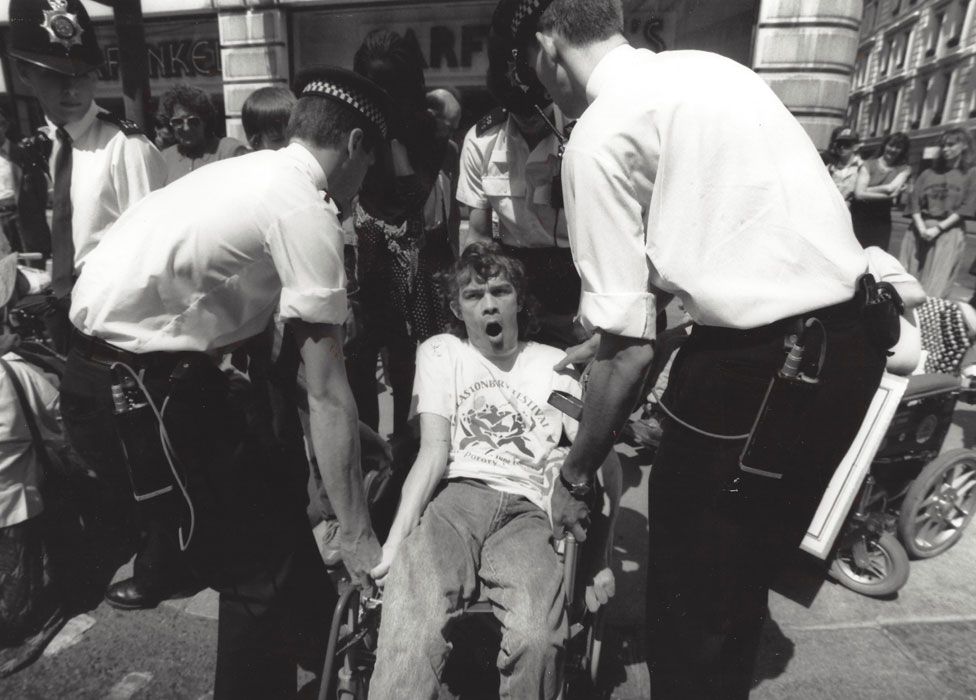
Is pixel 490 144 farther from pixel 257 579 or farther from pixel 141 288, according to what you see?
pixel 257 579

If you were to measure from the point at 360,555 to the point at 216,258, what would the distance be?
874 mm

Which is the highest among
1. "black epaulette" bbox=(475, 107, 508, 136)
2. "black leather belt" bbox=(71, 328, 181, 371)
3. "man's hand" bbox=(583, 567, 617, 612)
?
"black epaulette" bbox=(475, 107, 508, 136)

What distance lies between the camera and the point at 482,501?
7.20 feet

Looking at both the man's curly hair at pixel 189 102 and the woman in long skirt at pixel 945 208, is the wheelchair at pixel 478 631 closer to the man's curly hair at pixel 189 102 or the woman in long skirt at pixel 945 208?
the man's curly hair at pixel 189 102

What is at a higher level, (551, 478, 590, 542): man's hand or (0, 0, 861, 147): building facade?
(0, 0, 861, 147): building facade

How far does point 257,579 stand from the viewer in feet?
6.04

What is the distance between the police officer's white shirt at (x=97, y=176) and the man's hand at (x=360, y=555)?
1646mm

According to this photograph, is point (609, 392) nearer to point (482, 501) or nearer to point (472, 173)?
point (482, 501)

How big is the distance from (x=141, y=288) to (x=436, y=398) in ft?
3.42

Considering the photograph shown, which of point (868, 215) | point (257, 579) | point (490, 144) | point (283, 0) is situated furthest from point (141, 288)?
point (283, 0)

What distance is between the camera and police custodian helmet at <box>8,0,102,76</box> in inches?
91.4

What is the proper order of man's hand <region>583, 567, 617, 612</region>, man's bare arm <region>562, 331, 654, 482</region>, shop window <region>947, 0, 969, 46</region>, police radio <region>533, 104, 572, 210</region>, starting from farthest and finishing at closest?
shop window <region>947, 0, 969, 46</region>
police radio <region>533, 104, 572, 210</region>
man's hand <region>583, 567, 617, 612</region>
man's bare arm <region>562, 331, 654, 482</region>

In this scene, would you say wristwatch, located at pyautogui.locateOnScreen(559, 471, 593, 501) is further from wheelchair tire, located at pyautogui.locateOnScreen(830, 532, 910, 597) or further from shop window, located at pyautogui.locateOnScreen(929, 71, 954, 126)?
shop window, located at pyautogui.locateOnScreen(929, 71, 954, 126)

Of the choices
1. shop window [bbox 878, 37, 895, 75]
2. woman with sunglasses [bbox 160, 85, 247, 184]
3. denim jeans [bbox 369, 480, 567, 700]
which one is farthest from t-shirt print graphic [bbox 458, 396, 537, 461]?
shop window [bbox 878, 37, 895, 75]
